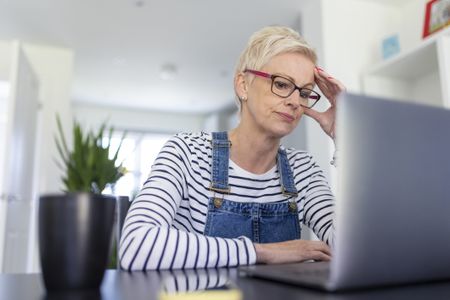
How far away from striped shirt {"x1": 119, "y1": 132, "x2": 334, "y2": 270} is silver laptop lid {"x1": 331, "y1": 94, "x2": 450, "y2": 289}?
314 mm

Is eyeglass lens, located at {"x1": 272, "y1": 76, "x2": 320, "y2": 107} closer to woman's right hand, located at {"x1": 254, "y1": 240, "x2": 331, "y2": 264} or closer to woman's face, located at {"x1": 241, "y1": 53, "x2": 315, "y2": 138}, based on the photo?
woman's face, located at {"x1": 241, "y1": 53, "x2": 315, "y2": 138}

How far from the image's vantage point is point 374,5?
10.8ft

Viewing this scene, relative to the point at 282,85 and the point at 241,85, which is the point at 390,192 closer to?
the point at 282,85

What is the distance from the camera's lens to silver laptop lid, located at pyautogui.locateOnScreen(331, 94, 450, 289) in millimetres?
441

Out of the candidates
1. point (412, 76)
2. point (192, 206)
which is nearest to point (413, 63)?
point (412, 76)

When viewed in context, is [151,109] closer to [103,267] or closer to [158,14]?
[158,14]

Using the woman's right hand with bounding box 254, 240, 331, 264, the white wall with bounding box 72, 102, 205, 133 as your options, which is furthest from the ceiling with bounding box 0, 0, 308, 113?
the woman's right hand with bounding box 254, 240, 331, 264

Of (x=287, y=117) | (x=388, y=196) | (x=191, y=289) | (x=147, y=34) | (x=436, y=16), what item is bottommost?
(x=191, y=289)

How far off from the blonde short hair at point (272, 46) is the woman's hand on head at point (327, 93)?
0.05 m

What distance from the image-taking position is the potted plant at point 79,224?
49 centimetres

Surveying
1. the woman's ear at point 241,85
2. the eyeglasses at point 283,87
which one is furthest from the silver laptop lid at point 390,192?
the woman's ear at point 241,85

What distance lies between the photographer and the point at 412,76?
305cm

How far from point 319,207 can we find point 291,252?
353 mm

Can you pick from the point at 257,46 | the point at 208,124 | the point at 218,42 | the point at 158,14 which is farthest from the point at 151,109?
the point at 257,46
